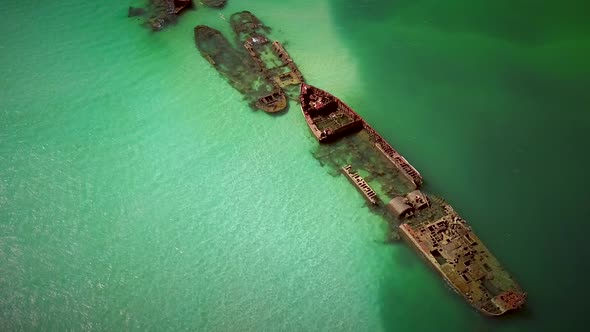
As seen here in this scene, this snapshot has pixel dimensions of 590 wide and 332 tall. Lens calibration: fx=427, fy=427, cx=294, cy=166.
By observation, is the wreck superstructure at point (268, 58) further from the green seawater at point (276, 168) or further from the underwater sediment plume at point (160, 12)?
the underwater sediment plume at point (160, 12)

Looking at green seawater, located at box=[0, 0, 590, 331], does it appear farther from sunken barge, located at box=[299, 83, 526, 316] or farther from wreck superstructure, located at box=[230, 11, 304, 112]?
wreck superstructure, located at box=[230, 11, 304, 112]

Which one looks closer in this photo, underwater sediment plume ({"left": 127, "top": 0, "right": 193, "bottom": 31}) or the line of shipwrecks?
the line of shipwrecks

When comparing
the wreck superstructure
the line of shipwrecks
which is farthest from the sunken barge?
the wreck superstructure

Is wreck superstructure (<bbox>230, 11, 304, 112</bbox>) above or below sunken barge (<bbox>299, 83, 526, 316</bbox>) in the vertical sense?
above

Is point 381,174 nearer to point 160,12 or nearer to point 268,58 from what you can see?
point 268,58

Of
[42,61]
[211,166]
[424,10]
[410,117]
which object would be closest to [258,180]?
[211,166]

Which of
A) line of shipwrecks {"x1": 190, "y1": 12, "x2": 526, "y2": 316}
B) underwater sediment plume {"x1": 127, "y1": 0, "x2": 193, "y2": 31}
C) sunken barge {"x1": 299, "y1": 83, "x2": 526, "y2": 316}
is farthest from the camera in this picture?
underwater sediment plume {"x1": 127, "y1": 0, "x2": 193, "y2": 31}
